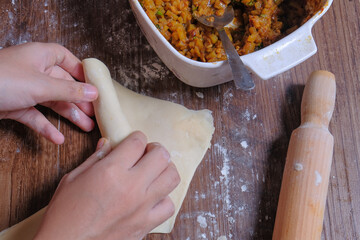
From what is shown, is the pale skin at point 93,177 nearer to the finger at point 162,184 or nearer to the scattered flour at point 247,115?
the finger at point 162,184

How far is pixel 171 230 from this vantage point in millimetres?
1040

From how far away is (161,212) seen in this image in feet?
3.05

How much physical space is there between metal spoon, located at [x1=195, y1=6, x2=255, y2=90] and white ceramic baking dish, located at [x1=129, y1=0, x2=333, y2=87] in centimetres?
2

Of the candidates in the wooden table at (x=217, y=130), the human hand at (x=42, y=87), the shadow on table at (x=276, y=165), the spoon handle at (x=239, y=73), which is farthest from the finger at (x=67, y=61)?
the shadow on table at (x=276, y=165)

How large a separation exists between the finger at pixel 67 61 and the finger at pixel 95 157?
25 centimetres

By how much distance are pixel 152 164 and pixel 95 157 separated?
0.15 metres

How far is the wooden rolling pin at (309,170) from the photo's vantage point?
3.10 feet

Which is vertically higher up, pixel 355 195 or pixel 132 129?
pixel 132 129

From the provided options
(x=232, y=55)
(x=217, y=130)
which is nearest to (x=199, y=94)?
(x=217, y=130)

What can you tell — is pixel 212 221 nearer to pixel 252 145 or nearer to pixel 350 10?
pixel 252 145

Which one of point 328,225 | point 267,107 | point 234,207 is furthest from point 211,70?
point 328,225

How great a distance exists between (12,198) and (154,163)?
45 cm

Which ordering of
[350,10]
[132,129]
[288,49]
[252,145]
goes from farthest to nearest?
[350,10] < [252,145] < [132,129] < [288,49]

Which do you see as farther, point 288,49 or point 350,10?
point 350,10
